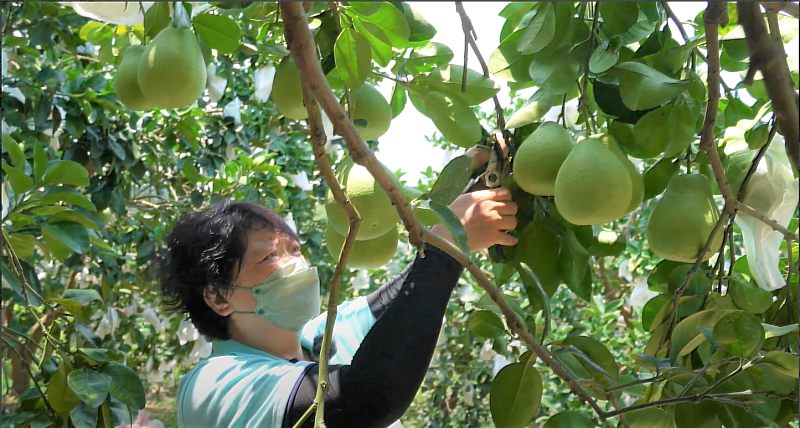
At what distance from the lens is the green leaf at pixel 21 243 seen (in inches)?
38.2

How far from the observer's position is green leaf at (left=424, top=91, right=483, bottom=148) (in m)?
0.58

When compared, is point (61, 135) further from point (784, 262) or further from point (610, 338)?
point (610, 338)

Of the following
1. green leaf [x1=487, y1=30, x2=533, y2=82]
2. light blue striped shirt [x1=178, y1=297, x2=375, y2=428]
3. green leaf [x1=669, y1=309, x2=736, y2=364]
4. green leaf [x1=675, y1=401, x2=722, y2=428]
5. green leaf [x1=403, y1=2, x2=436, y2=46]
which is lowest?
light blue striped shirt [x1=178, y1=297, x2=375, y2=428]

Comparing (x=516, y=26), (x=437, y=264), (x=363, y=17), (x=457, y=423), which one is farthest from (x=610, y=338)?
(x=363, y=17)

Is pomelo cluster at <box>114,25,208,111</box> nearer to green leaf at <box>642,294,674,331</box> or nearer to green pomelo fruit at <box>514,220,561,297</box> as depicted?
green pomelo fruit at <box>514,220,561,297</box>

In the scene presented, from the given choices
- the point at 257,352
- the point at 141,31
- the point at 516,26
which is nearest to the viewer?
the point at 516,26

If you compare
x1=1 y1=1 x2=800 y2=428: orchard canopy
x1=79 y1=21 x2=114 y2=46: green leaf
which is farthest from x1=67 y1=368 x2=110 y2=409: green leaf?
x1=79 y1=21 x2=114 y2=46: green leaf

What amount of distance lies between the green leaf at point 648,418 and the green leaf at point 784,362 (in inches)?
4.2

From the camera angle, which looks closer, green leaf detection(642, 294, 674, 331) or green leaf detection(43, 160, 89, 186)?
green leaf detection(642, 294, 674, 331)

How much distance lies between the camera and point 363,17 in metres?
0.52

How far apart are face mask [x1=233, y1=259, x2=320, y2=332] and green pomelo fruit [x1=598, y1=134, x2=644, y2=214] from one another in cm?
72

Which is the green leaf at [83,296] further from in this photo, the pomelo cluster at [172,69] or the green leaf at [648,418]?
the green leaf at [648,418]

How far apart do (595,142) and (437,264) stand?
374mm

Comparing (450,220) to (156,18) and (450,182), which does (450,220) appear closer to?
(450,182)
